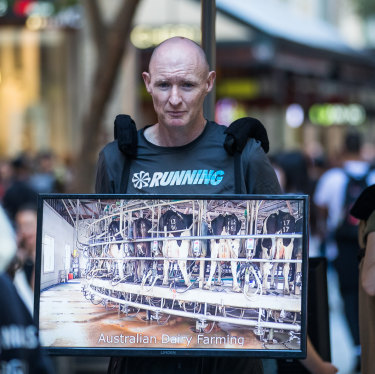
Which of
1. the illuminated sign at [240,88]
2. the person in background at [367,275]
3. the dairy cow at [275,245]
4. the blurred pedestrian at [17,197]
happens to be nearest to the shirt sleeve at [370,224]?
the person in background at [367,275]

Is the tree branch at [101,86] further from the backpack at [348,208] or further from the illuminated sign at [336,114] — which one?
the illuminated sign at [336,114]

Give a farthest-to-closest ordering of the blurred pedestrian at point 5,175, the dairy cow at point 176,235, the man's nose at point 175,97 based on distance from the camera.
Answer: the blurred pedestrian at point 5,175 → the man's nose at point 175,97 → the dairy cow at point 176,235

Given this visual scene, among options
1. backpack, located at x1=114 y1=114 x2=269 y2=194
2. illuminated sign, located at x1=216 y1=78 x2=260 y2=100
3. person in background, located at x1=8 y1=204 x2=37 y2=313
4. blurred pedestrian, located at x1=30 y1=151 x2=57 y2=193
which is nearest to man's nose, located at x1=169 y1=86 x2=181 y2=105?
backpack, located at x1=114 y1=114 x2=269 y2=194

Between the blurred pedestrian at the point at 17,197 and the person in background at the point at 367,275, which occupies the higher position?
the blurred pedestrian at the point at 17,197

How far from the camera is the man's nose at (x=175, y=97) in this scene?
3680 millimetres

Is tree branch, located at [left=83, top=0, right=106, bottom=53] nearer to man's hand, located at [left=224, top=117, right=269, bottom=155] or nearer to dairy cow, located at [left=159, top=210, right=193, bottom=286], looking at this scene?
man's hand, located at [left=224, top=117, right=269, bottom=155]

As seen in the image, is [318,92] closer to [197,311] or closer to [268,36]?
[268,36]

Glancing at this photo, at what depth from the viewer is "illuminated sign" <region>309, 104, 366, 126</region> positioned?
2350cm

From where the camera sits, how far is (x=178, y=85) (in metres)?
3.71

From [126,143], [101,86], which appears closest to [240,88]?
[101,86]

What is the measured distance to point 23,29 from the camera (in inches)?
721

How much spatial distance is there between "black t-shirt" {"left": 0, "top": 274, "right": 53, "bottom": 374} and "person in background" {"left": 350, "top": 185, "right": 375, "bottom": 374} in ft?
5.59

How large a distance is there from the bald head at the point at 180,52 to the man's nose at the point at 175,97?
0.11 m

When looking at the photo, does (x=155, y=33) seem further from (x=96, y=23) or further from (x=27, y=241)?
(x=27, y=241)
